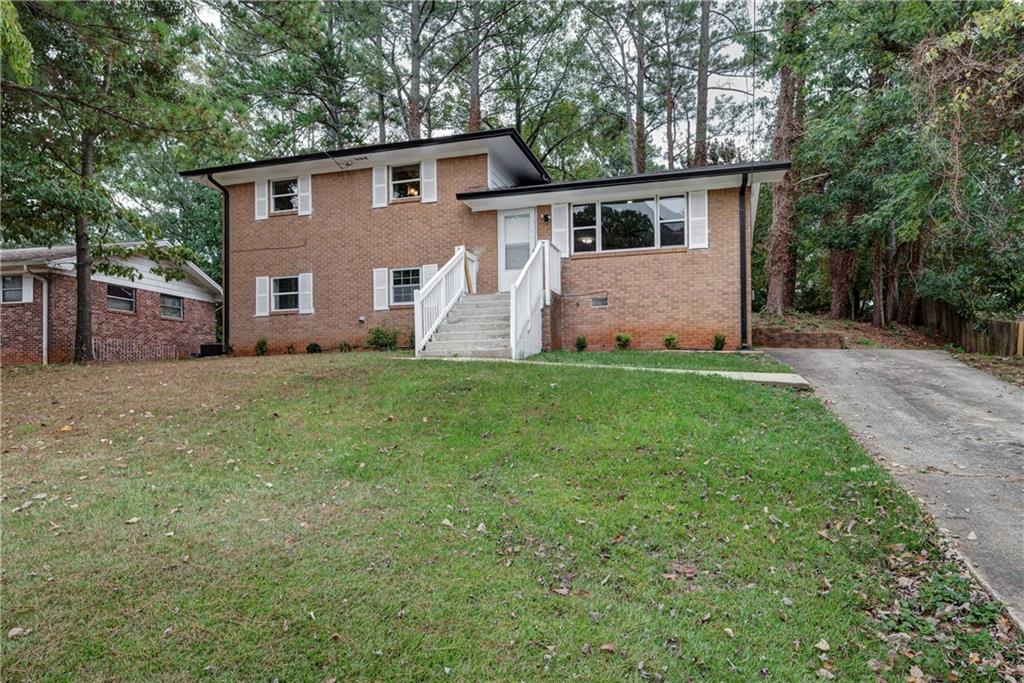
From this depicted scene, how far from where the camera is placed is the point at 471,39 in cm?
2170

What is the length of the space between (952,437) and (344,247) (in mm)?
13946

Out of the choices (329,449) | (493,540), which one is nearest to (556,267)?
(329,449)

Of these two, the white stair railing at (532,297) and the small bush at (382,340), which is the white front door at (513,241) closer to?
the white stair railing at (532,297)

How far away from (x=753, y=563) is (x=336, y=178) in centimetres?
1489

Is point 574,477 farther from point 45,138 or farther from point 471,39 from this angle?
point 471,39

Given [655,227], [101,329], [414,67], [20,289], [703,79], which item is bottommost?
[101,329]

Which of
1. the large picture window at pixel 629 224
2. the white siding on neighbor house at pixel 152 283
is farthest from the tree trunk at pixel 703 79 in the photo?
the white siding on neighbor house at pixel 152 283

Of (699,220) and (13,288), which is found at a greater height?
(699,220)

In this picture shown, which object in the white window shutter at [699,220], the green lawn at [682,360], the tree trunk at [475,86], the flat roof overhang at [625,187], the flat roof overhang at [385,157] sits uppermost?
the tree trunk at [475,86]

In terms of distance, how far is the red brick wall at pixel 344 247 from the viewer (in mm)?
14250

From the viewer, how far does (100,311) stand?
1739cm

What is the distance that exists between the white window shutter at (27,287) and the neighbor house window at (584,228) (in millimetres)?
16494

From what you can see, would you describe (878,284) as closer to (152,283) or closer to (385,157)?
(385,157)

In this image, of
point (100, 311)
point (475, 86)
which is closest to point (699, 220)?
point (475, 86)
